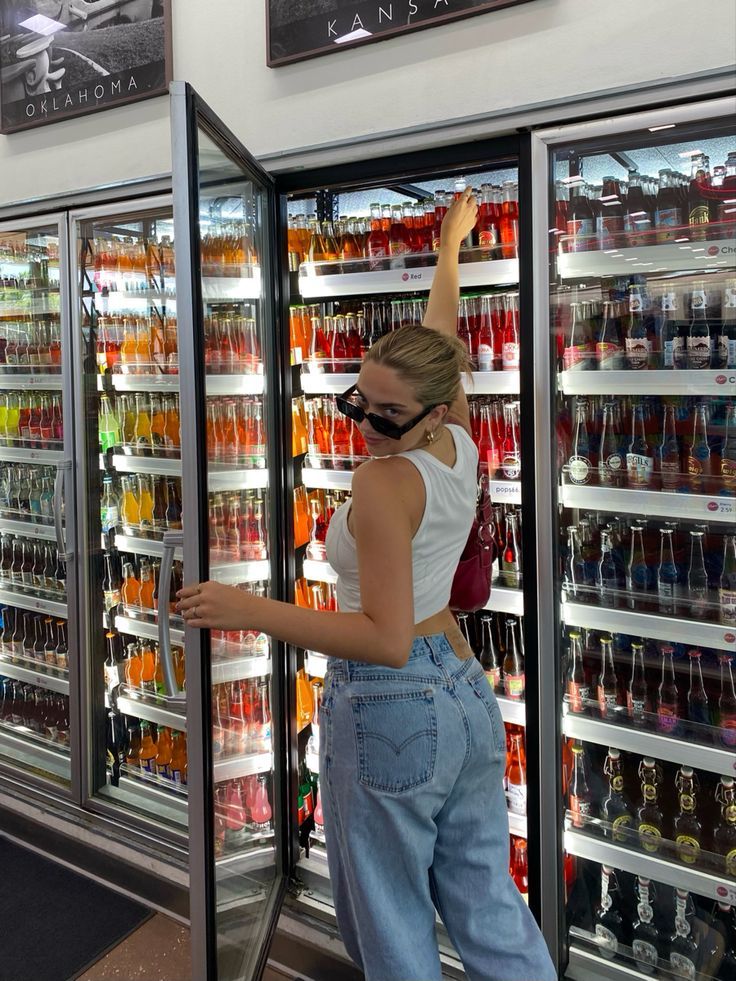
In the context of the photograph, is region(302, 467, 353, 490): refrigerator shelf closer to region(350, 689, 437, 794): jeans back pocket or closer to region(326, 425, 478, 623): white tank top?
region(326, 425, 478, 623): white tank top

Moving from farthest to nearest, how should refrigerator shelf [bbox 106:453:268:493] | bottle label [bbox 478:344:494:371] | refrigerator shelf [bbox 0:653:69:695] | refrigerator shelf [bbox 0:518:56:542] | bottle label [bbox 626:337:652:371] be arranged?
1. refrigerator shelf [bbox 0:653:69:695]
2. refrigerator shelf [bbox 0:518:56:542]
3. bottle label [bbox 478:344:494:371]
4. bottle label [bbox 626:337:652:371]
5. refrigerator shelf [bbox 106:453:268:493]

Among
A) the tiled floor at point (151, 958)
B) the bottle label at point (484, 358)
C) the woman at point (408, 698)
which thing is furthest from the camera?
the tiled floor at point (151, 958)

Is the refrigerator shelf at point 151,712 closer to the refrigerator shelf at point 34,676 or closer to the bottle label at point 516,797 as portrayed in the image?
the refrigerator shelf at point 34,676

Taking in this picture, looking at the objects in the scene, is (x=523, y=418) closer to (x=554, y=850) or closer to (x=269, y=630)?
(x=269, y=630)

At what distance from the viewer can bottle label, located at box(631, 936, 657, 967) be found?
213cm

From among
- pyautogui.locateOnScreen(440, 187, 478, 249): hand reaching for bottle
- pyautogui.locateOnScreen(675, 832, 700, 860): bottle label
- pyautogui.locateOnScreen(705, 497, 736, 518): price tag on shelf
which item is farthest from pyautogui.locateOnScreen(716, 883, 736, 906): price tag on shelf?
pyautogui.locateOnScreen(440, 187, 478, 249): hand reaching for bottle

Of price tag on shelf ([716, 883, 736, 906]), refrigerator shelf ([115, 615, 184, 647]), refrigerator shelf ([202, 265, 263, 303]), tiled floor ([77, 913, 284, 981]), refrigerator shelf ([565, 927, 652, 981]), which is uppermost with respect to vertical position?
refrigerator shelf ([202, 265, 263, 303])

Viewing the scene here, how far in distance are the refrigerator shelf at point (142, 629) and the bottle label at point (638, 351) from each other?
1911 millimetres

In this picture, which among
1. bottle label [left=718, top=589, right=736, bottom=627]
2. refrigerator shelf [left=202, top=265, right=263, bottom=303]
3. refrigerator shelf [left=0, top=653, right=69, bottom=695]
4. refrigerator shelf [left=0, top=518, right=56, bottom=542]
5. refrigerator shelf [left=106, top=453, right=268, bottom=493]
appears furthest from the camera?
refrigerator shelf [left=0, top=653, right=69, bottom=695]

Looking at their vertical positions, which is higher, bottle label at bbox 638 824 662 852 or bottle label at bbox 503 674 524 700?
bottle label at bbox 503 674 524 700

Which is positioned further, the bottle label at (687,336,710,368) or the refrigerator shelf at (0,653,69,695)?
the refrigerator shelf at (0,653,69,695)

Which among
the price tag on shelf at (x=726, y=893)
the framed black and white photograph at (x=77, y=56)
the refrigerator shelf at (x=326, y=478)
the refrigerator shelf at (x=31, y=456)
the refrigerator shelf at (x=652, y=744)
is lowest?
the price tag on shelf at (x=726, y=893)

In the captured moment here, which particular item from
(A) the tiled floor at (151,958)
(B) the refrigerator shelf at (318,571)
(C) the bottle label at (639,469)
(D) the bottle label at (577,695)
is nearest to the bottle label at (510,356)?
(C) the bottle label at (639,469)

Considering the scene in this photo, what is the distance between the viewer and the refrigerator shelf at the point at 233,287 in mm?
1733
